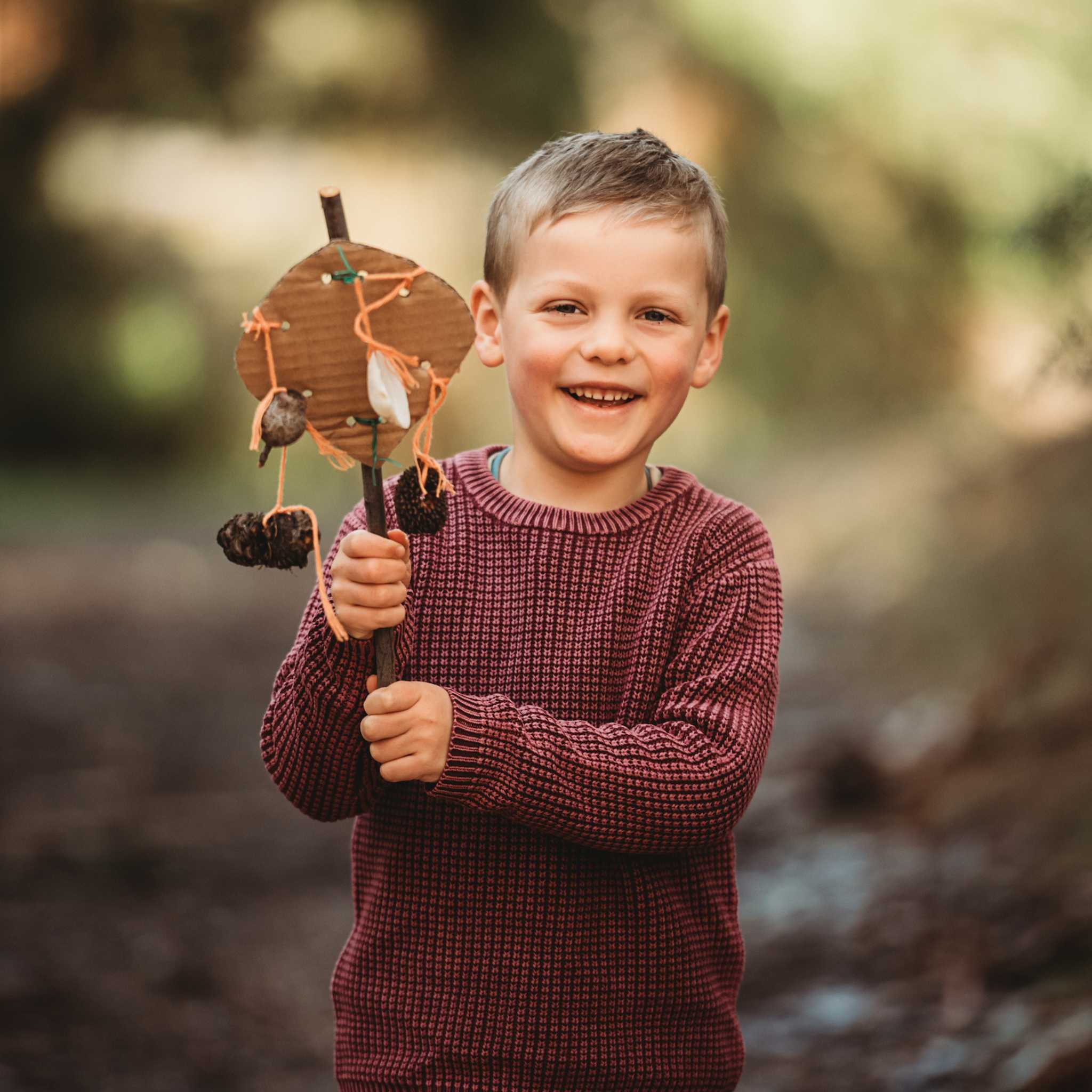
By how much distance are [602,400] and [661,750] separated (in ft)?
1.15

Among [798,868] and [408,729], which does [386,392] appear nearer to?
[408,729]

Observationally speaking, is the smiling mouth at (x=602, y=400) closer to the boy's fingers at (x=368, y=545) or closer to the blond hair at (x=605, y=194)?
the blond hair at (x=605, y=194)

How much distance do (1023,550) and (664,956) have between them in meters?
2.79

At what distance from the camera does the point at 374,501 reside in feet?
3.56

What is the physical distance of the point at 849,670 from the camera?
5.05 meters

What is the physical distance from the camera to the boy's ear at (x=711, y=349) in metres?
1.43

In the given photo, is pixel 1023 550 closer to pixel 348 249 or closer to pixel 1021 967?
pixel 1021 967

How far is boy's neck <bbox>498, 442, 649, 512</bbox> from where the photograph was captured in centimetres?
143

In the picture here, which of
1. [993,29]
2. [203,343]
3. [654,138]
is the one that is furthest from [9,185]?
[654,138]

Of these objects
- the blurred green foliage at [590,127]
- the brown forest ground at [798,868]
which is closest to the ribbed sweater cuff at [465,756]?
the brown forest ground at [798,868]

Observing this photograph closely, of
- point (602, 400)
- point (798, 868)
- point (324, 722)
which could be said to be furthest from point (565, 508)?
point (798, 868)

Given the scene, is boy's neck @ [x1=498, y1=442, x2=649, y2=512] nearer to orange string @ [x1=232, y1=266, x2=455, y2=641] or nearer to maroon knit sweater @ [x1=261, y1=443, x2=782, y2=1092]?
maroon knit sweater @ [x1=261, y1=443, x2=782, y2=1092]

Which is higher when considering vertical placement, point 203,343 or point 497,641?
point 203,343

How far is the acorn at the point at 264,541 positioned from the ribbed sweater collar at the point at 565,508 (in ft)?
1.39
